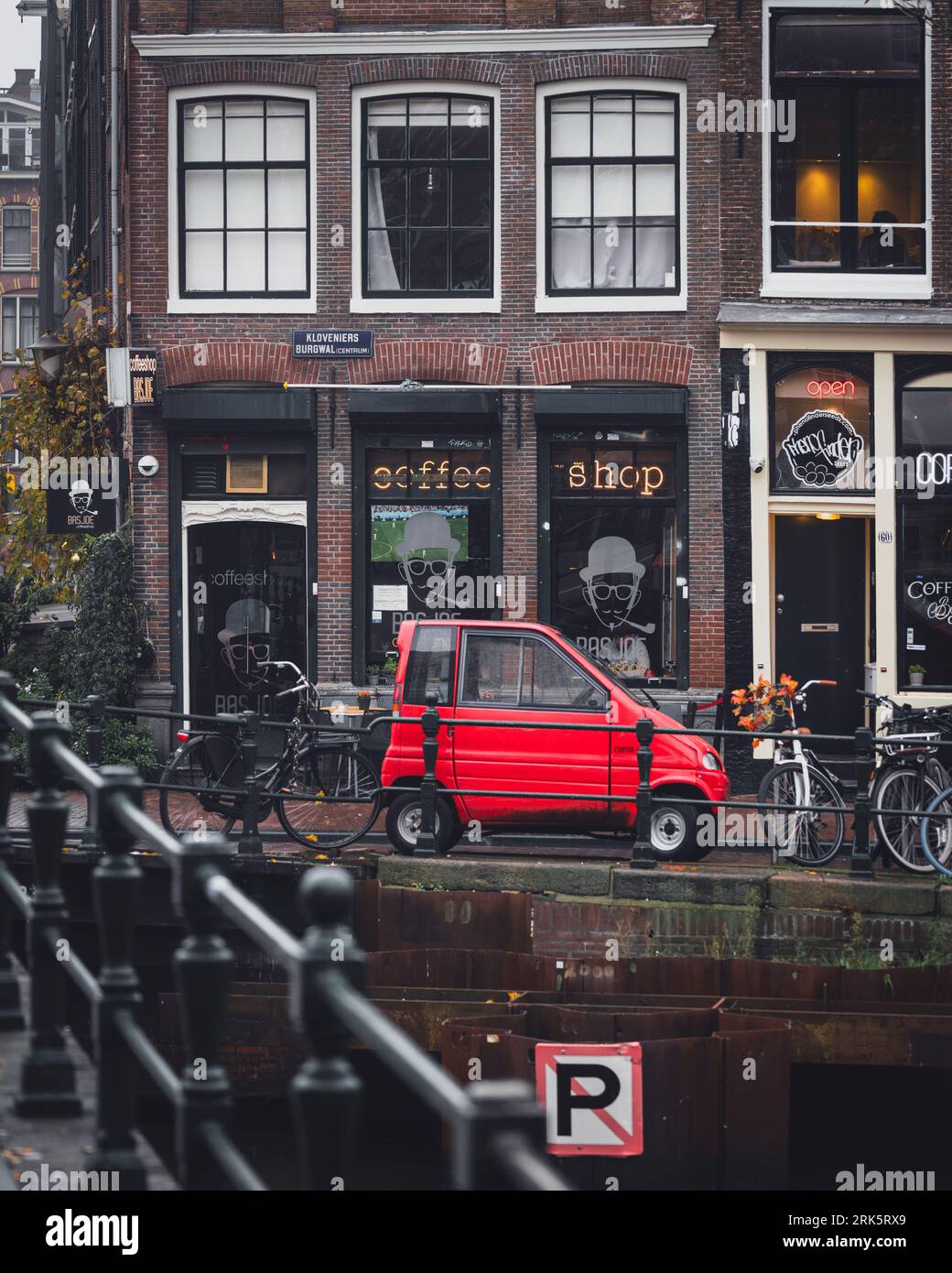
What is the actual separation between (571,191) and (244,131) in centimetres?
338

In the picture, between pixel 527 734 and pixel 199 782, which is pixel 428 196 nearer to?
pixel 199 782

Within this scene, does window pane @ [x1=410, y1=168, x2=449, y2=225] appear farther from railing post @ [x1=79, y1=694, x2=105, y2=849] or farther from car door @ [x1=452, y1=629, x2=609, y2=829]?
railing post @ [x1=79, y1=694, x2=105, y2=849]

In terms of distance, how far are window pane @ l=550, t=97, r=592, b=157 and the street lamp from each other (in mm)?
5815

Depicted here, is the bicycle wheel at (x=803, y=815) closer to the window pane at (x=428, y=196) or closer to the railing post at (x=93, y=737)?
the railing post at (x=93, y=737)

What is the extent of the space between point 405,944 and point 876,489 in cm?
802

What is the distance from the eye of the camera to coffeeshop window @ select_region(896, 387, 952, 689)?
1747 centimetres

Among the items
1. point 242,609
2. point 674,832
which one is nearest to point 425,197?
point 242,609

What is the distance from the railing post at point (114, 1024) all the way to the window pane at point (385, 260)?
14.3m

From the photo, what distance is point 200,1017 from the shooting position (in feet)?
11.4

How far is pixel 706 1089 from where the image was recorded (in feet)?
33.4

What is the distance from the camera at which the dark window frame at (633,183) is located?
57.7 feet

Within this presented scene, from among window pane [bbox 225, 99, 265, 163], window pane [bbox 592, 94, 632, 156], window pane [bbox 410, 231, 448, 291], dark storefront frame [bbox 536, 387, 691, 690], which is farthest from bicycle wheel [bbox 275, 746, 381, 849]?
window pane [bbox 592, 94, 632, 156]
